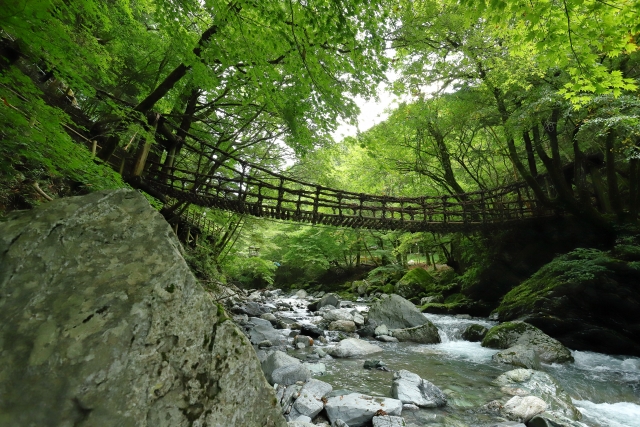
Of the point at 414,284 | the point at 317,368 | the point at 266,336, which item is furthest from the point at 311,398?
the point at 414,284

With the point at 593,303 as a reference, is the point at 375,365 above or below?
below

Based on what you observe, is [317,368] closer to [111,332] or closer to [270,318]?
[111,332]

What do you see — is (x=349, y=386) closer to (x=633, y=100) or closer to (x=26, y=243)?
(x=26, y=243)

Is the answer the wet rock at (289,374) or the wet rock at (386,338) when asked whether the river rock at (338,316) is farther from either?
the wet rock at (289,374)

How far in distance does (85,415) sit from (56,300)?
1.70 ft

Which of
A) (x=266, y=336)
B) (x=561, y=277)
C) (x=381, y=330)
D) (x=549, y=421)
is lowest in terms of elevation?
(x=266, y=336)

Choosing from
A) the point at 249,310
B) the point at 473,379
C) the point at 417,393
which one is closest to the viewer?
the point at 417,393

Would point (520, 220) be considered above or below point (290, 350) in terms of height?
above

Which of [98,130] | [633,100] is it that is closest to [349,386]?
[98,130]

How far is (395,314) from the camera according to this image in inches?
336

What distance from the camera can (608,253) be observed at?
7176mm

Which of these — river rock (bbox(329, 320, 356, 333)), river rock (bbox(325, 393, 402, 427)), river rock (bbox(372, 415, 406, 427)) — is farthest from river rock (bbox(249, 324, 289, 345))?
river rock (bbox(372, 415, 406, 427))

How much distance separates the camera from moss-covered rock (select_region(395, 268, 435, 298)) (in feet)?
45.0

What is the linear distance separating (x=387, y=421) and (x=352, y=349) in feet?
10.2
